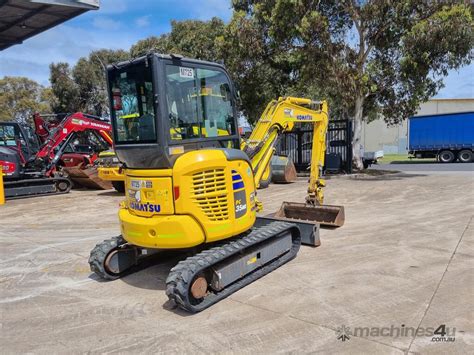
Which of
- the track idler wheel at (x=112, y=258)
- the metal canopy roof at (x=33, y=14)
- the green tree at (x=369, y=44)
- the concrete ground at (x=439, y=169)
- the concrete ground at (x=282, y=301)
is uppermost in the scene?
the metal canopy roof at (x=33, y=14)

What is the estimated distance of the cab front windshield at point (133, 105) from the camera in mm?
4715

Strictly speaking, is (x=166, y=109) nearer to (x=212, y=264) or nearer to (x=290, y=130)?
(x=212, y=264)

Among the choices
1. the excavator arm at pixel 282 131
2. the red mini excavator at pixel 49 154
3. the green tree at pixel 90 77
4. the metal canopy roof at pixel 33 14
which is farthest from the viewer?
the green tree at pixel 90 77

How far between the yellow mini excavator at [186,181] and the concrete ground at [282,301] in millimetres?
315

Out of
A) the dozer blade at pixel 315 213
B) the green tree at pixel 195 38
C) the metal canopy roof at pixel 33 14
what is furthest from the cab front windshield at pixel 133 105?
the green tree at pixel 195 38

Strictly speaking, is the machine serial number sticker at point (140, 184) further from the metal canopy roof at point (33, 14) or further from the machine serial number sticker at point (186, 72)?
the metal canopy roof at point (33, 14)

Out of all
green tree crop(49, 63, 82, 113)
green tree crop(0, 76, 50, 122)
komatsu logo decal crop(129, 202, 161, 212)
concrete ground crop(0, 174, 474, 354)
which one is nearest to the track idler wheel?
concrete ground crop(0, 174, 474, 354)

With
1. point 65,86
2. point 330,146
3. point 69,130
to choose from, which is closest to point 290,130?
point 69,130

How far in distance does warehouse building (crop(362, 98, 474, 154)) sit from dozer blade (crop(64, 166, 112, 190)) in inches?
1369

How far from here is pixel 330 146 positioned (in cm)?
1986

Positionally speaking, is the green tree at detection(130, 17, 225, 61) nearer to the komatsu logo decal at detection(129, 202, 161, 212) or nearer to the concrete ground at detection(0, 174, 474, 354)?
the concrete ground at detection(0, 174, 474, 354)

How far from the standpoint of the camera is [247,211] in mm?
5277

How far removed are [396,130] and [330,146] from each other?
2971 centimetres

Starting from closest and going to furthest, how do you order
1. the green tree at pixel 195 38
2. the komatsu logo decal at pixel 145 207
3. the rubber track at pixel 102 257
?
the komatsu logo decal at pixel 145 207 < the rubber track at pixel 102 257 < the green tree at pixel 195 38
